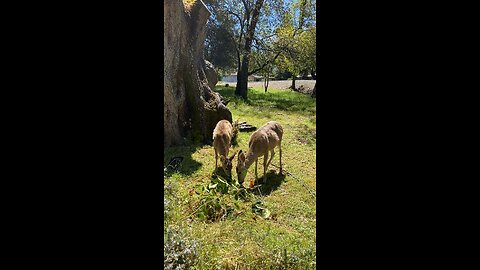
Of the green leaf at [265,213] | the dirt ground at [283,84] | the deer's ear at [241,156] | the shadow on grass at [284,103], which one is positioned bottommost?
the green leaf at [265,213]

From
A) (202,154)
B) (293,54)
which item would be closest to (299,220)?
(202,154)

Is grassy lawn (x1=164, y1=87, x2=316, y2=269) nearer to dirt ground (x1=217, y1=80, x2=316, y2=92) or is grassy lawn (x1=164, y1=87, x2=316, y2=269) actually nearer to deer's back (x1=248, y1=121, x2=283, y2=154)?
deer's back (x1=248, y1=121, x2=283, y2=154)

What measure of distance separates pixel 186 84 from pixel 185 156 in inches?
73.4

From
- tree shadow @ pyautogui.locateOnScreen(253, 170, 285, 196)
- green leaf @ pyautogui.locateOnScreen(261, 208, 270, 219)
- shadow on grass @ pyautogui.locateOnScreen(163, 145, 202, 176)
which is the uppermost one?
shadow on grass @ pyautogui.locateOnScreen(163, 145, 202, 176)

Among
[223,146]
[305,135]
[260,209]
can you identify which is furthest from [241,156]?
[305,135]

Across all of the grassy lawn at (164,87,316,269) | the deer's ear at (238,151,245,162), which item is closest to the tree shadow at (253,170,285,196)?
the grassy lawn at (164,87,316,269)

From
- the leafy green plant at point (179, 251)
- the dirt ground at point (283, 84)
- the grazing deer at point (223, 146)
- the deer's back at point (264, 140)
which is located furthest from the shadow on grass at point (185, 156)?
the dirt ground at point (283, 84)

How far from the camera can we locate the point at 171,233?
2.73 m

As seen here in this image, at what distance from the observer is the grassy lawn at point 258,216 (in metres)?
2.56

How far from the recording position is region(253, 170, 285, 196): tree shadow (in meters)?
5.61

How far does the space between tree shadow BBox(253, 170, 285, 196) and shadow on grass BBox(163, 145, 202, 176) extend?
1262mm

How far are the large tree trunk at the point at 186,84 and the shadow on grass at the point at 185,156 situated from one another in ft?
0.69

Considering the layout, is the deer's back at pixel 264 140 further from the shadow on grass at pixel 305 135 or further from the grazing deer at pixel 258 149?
the shadow on grass at pixel 305 135

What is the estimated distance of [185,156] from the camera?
703 cm
